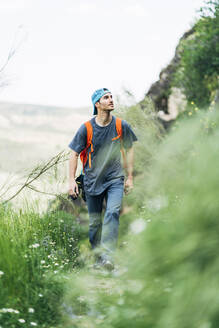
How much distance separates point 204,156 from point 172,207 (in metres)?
0.30

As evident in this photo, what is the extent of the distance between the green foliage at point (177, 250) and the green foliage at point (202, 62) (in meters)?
11.5

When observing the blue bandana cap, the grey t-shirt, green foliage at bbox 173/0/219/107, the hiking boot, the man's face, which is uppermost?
green foliage at bbox 173/0/219/107

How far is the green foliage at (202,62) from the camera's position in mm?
12938

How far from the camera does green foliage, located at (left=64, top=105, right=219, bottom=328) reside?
4.67ft

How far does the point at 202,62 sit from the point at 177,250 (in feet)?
41.8

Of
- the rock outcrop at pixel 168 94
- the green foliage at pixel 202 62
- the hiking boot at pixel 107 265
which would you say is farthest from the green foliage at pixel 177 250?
the rock outcrop at pixel 168 94

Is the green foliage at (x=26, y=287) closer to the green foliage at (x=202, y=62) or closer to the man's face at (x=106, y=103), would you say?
the man's face at (x=106, y=103)

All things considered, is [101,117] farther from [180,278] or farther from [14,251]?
[180,278]

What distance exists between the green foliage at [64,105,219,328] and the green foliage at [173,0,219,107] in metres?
11.5

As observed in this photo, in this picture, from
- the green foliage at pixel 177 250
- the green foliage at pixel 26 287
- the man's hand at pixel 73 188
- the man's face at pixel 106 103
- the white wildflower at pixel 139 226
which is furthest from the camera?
the man's face at pixel 106 103

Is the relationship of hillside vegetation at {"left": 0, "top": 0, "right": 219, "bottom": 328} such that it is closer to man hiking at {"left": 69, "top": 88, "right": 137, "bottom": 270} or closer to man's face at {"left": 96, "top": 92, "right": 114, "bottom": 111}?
man hiking at {"left": 69, "top": 88, "right": 137, "bottom": 270}

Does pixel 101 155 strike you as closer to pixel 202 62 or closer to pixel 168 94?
pixel 202 62

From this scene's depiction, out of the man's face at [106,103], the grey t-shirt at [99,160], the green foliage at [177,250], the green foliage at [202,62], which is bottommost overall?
the green foliage at [177,250]

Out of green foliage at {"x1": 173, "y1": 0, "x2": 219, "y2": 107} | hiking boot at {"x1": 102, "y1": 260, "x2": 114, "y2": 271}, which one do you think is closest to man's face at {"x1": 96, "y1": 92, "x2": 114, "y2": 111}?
hiking boot at {"x1": 102, "y1": 260, "x2": 114, "y2": 271}
